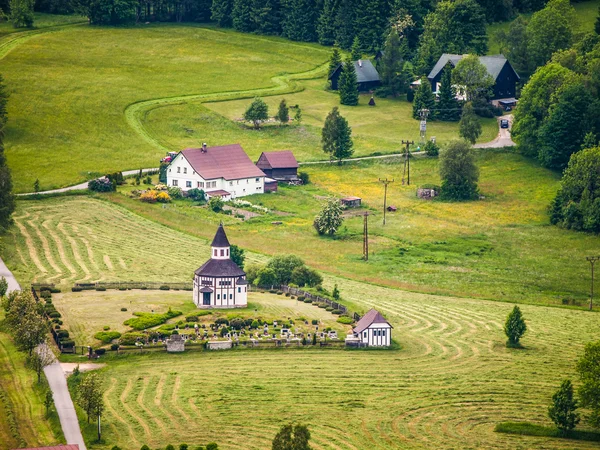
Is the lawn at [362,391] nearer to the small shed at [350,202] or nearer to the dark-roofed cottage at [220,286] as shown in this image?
the dark-roofed cottage at [220,286]

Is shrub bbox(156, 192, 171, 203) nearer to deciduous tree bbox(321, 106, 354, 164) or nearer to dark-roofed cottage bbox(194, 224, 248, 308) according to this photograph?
deciduous tree bbox(321, 106, 354, 164)

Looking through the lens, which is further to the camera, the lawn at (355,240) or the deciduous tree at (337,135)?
the deciduous tree at (337,135)

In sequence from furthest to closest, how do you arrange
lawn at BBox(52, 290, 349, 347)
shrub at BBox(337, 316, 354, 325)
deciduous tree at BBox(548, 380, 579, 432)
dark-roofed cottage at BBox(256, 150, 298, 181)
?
dark-roofed cottage at BBox(256, 150, 298, 181) → shrub at BBox(337, 316, 354, 325) → lawn at BBox(52, 290, 349, 347) → deciduous tree at BBox(548, 380, 579, 432)

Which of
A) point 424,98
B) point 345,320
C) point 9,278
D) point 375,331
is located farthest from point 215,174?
point 375,331

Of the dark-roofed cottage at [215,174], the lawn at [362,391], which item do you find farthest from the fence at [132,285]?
the dark-roofed cottage at [215,174]

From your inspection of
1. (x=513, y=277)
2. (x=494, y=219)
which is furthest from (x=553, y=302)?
(x=494, y=219)

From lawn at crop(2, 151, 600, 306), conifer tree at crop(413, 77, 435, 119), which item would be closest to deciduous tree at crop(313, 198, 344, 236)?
lawn at crop(2, 151, 600, 306)

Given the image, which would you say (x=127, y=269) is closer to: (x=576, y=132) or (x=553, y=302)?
(x=553, y=302)
